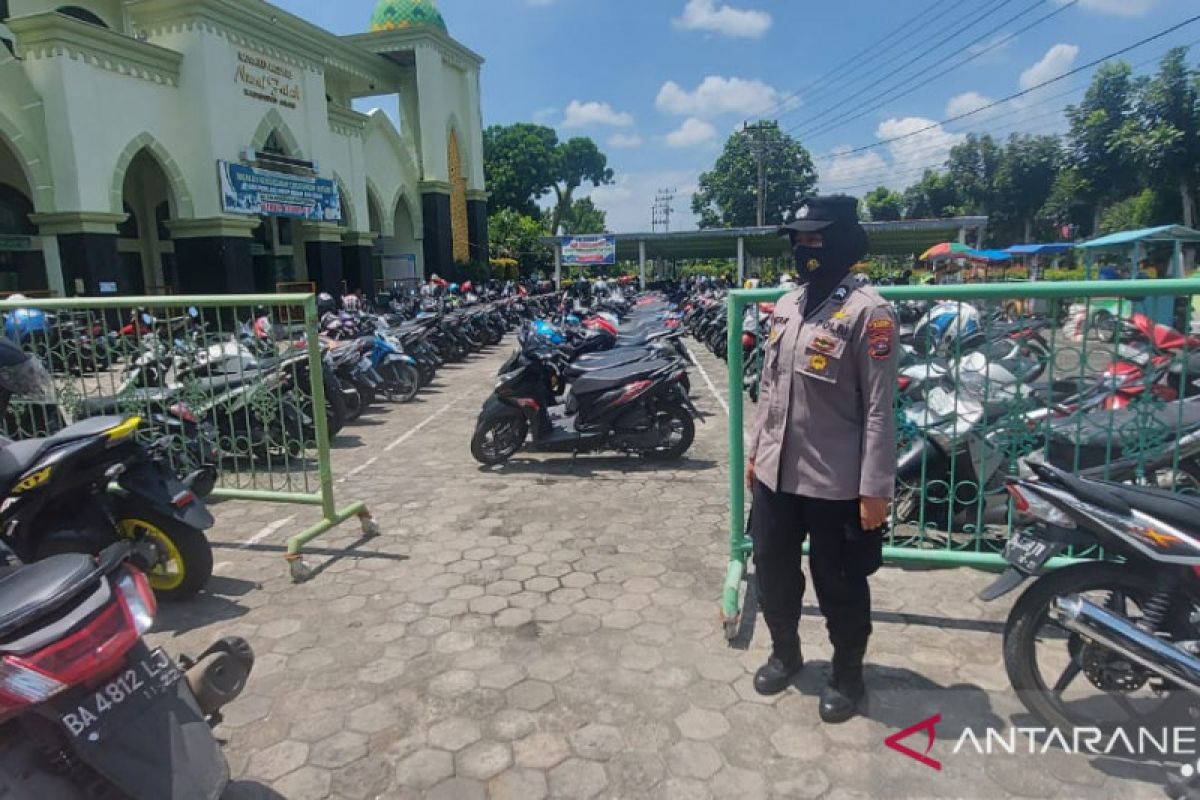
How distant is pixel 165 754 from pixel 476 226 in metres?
28.3

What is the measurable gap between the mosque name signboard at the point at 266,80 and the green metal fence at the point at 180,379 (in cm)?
1433

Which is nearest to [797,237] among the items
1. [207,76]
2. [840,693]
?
[840,693]

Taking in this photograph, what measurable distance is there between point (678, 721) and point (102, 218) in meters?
15.5

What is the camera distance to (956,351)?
318 centimetres

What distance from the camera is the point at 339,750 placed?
8.13 ft

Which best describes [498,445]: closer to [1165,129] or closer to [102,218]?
[102,218]

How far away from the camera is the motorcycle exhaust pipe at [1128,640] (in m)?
2.11

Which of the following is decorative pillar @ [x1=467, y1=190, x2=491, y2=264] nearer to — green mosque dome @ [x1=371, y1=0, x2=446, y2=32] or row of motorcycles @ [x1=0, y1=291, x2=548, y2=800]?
green mosque dome @ [x1=371, y1=0, x2=446, y2=32]

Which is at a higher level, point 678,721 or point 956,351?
point 956,351

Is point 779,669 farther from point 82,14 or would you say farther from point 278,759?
point 82,14

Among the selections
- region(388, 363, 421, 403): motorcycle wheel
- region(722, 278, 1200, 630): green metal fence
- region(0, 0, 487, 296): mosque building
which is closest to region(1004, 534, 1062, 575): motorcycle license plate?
region(722, 278, 1200, 630): green metal fence


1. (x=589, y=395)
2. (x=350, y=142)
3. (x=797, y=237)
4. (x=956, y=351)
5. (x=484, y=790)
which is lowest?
(x=484, y=790)

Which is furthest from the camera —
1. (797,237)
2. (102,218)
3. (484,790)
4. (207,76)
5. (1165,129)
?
(1165,129)

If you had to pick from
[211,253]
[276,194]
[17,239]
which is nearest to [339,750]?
[211,253]
